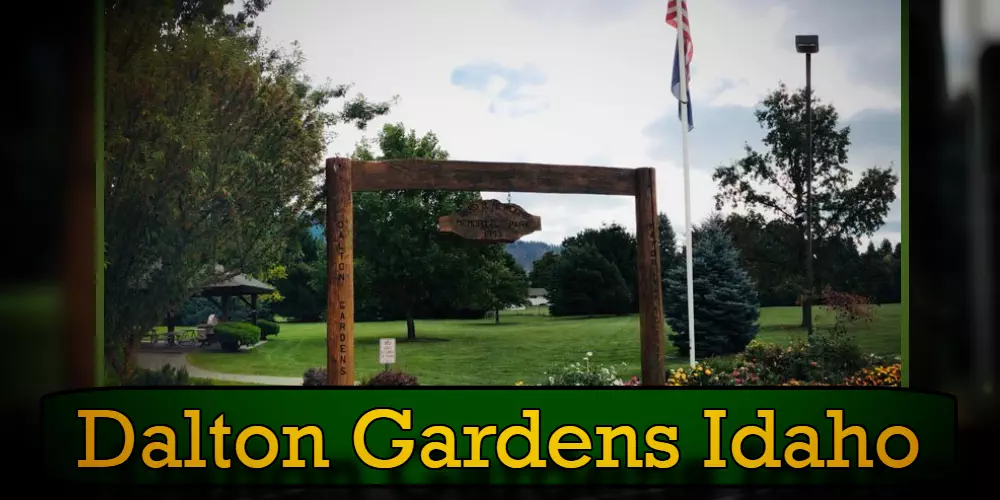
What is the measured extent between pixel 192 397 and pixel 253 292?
1.50 metres

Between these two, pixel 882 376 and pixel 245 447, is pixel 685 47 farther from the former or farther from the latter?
pixel 245 447

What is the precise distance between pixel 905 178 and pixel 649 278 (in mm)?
2166

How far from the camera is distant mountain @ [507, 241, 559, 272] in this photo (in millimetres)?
6195

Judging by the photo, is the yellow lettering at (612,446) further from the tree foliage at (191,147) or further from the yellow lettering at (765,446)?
the tree foliage at (191,147)

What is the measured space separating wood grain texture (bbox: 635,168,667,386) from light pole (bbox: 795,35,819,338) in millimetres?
1441

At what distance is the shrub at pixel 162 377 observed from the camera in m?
5.75

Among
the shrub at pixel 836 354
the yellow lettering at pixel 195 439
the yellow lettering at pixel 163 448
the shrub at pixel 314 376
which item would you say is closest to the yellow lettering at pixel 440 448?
the shrub at pixel 314 376

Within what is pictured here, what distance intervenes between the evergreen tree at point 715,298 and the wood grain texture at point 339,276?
3.28m

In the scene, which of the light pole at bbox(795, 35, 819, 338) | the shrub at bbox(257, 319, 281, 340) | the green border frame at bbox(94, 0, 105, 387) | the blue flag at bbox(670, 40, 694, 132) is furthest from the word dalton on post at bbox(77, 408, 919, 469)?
the blue flag at bbox(670, 40, 694, 132)

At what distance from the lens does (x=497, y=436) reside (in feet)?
15.5

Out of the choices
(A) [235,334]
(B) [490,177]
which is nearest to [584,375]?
(B) [490,177]

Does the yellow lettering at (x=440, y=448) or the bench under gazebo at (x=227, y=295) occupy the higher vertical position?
the bench under gazebo at (x=227, y=295)

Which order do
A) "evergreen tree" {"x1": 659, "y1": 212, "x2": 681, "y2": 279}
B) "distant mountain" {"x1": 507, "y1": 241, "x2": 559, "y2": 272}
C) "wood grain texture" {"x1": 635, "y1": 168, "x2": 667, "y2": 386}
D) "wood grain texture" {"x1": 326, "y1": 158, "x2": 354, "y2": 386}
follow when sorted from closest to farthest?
1. "wood grain texture" {"x1": 326, "y1": 158, "x2": 354, "y2": 386}
2. "wood grain texture" {"x1": 635, "y1": 168, "x2": 667, "y2": 386}
3. "distant mountain" {"x1": 507, "y1": 241, "x2": 559, "y2": 272}
4. "evergreen tree" {"x1": 659, "y1": 212, "x2": 681, "y2": 279}

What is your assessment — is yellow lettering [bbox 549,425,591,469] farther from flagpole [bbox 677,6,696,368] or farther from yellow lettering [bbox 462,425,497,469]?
flagpole [bbox 677,6,696,368]
